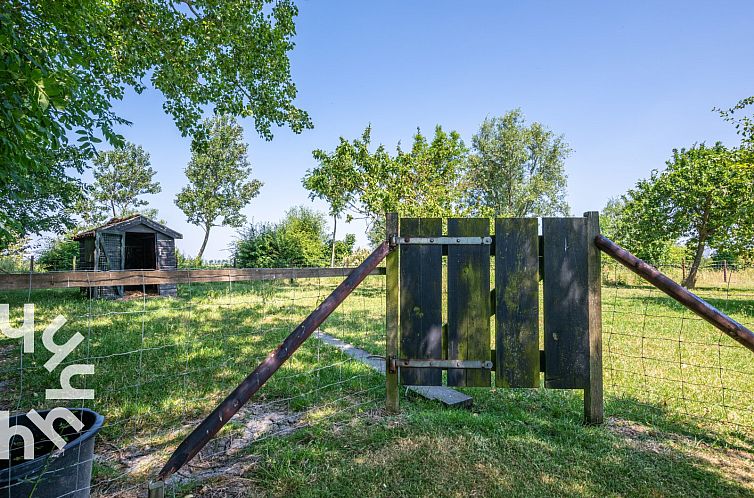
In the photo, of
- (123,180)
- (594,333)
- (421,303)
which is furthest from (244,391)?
(123,180)

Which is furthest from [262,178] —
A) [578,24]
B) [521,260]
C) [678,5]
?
[521,260]

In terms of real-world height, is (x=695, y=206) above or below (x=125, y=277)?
above

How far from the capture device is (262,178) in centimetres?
3441

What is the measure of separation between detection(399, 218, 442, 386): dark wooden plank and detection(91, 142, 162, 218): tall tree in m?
39.9

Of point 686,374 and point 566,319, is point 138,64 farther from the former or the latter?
point 686,374

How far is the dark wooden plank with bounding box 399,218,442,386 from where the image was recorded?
302 centimetres

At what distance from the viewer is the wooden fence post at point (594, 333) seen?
9.52ft

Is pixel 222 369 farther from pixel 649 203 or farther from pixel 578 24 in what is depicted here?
pixel 649 203

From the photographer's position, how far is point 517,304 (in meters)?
2.97

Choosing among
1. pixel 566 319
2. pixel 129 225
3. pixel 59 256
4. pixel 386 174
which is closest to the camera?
pixel 566 319

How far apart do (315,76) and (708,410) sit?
45.8 ft

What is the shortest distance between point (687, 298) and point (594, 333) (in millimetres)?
677

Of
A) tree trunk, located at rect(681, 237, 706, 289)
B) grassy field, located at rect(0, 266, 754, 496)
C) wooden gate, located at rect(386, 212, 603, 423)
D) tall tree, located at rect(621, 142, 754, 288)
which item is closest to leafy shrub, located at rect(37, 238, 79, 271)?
grassy field, located at rect(0, 266, 754, 496)

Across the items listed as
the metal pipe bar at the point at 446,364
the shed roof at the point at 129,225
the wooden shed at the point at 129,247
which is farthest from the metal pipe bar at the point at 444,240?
the shed roof at the point at 129,225
